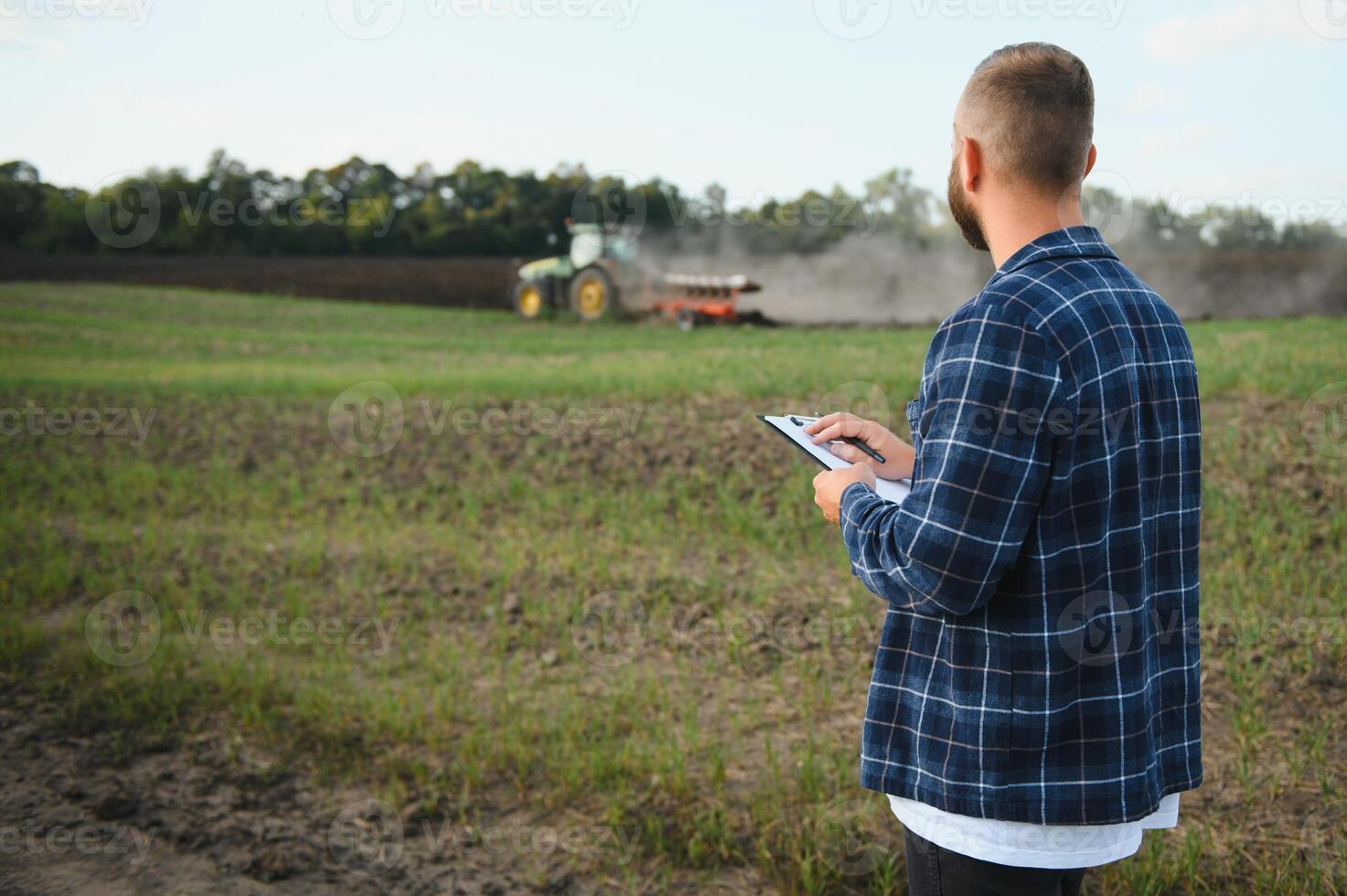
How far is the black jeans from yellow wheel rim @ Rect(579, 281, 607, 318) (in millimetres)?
15130

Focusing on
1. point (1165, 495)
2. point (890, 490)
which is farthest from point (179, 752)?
point (1165, 495)

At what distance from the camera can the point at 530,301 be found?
17328mm

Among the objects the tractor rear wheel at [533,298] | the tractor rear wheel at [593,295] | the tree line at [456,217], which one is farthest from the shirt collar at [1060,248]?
the tractor rear wheel at [533,298]

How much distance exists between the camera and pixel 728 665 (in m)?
4.79

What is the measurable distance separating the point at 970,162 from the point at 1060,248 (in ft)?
0.59

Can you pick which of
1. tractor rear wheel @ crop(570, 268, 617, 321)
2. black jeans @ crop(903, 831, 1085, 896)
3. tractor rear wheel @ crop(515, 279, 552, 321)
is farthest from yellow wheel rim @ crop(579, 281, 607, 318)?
black jeans @ crop(903, 831, 1085, 896)

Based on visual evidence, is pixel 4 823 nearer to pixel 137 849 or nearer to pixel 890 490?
pixel 137 849

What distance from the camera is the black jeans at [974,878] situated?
58.6 inches

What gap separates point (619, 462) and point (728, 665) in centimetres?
328

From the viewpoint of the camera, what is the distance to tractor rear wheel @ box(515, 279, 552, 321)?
17.1 metres

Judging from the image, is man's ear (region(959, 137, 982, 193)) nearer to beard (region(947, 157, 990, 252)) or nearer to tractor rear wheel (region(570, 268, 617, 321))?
beard (region(947, 157, 990, 252))

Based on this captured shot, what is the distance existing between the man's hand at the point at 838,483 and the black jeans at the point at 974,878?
51 cm

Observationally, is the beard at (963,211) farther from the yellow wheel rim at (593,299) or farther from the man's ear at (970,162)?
the yellow wheel rim at (593,299)

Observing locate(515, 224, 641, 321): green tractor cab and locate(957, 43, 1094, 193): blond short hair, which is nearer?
locate(957, 43, 1094, 193): blond short hair
